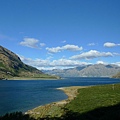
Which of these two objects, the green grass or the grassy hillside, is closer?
the green grass

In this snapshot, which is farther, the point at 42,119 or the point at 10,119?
the point at 42,119

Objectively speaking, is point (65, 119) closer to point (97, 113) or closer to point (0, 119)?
point (97, 113)

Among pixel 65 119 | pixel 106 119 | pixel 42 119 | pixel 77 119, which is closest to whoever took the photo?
pixel 106 119

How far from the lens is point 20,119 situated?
44.9 meters

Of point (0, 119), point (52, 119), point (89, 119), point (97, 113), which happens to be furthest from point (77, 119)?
point (0, 119)

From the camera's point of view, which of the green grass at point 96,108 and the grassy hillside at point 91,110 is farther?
the grassy hillside at point 91,110

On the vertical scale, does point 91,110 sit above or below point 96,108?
below

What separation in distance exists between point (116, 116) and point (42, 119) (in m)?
19.3

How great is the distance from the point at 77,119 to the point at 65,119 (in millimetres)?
4215

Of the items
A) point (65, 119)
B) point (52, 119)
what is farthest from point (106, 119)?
point (52, 119)

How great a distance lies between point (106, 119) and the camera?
32.6 meters

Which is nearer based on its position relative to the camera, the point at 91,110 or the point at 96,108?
the point at 91,110

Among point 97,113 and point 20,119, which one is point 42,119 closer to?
point 20,119

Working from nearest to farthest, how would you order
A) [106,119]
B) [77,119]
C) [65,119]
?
[106,119] → [77,119] → [65,119]
